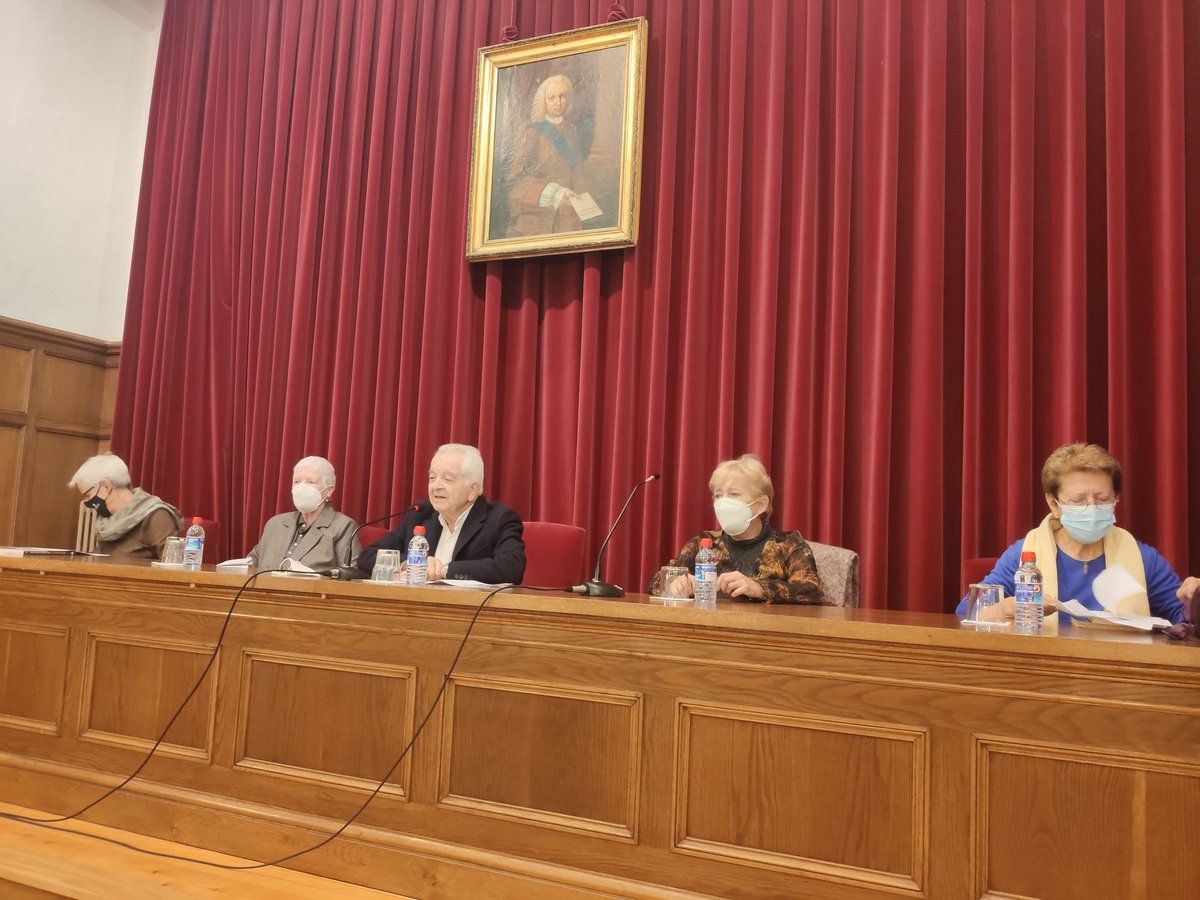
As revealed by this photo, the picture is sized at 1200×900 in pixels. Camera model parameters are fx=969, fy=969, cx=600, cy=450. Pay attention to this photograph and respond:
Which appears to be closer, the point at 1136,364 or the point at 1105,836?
the point at 1105,836

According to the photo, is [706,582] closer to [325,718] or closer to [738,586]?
[738,586]

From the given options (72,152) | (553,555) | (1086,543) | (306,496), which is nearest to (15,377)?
(72,152)

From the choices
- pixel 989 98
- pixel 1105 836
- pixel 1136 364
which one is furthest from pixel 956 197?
pixel 1105 836

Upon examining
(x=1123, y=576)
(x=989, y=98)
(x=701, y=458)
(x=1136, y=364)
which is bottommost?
(x=1123, y=576)

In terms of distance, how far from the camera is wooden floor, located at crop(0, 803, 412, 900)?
2059 millimetres

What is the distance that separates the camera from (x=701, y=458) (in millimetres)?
3686

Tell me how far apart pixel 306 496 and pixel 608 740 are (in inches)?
82.6

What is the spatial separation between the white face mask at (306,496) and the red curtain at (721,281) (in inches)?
22.1

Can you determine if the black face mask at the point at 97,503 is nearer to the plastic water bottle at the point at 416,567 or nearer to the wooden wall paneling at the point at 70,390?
the wooden wall paneling at the point at 70,390

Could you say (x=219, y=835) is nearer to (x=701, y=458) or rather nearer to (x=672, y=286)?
(x=701, y=458)

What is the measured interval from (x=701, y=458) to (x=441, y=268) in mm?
1484

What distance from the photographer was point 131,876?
7.02 feet

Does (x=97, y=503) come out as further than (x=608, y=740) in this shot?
Yes

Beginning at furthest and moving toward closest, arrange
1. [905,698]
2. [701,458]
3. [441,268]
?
[441,268]
[701,458]
[905,698]
